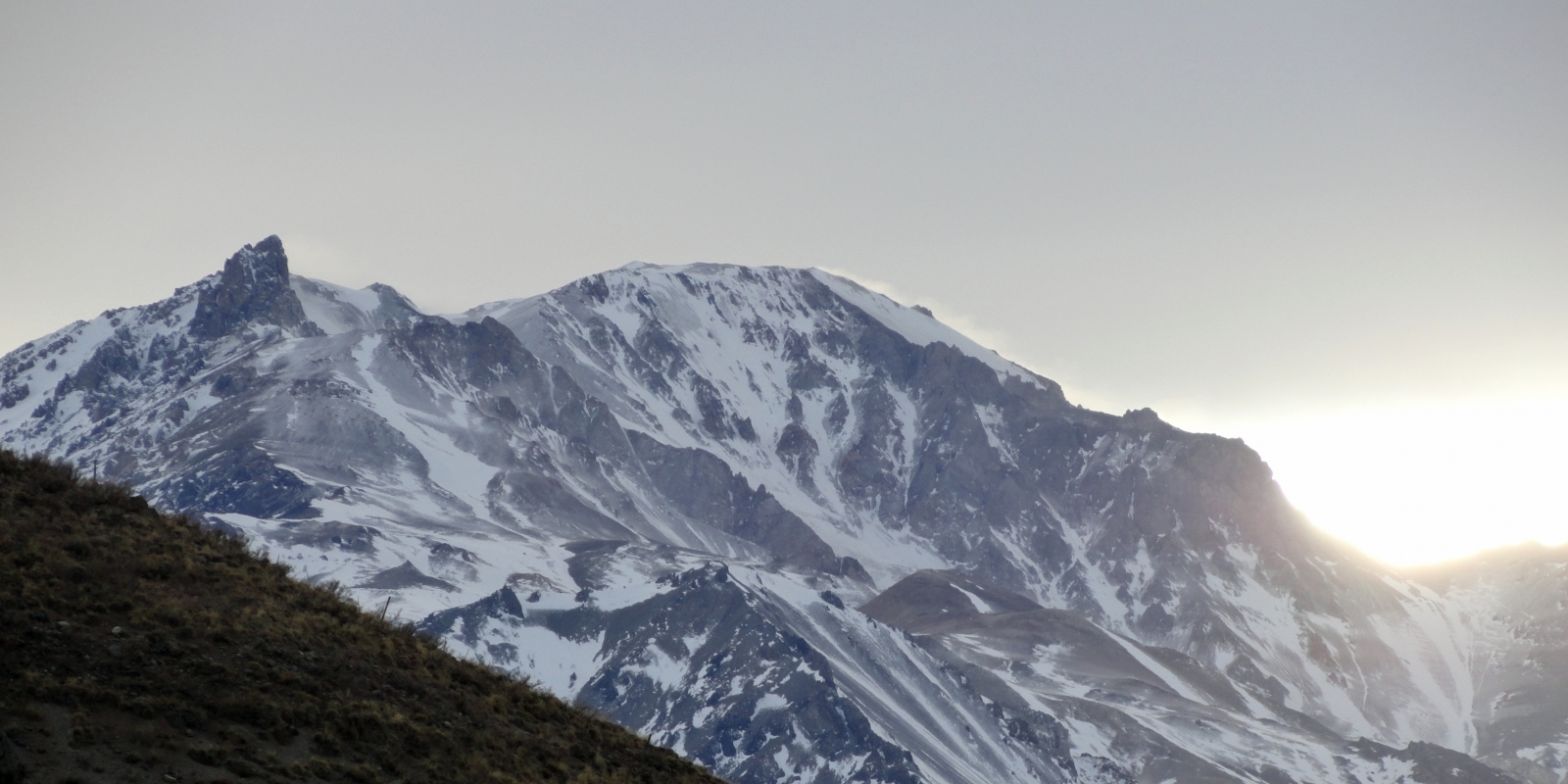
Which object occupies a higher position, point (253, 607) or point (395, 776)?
point (253, 607)

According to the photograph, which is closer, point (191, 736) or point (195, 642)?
point (191, 736)

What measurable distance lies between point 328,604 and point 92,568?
6.41 metres

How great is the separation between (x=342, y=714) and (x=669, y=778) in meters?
9.26

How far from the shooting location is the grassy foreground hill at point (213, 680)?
30609 millimetres

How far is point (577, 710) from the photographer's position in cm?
4366

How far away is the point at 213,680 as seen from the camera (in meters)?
33.7

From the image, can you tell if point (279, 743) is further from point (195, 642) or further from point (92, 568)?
point (92, 568)

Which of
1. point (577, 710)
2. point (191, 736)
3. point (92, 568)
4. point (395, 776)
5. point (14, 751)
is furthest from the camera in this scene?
point (577, 710)

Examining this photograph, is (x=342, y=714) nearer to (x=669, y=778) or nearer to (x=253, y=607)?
(x=253, y=607)

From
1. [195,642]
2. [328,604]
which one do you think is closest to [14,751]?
[195,642]

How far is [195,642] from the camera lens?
3509 cm

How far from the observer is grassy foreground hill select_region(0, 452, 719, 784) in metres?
30.6

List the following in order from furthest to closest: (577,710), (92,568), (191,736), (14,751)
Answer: (577,710) < (92,568) < (191,736) < (14,751)

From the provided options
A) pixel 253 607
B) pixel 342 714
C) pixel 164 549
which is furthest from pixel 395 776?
pixel 164 549
